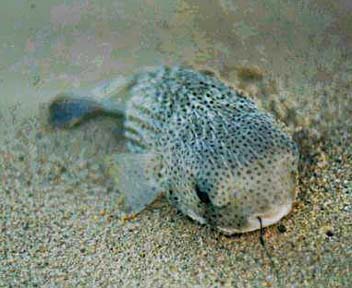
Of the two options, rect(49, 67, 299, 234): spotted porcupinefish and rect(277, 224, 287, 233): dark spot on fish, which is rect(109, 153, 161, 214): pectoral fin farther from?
rect(277, 224, 287, 233): dark spot on fish

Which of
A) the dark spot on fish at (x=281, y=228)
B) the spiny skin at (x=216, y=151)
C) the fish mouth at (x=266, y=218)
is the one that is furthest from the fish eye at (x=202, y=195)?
the dark spot on fish at (x=281, y=228)

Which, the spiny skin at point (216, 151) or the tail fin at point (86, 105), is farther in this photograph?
the tail fin at point (86, 105)

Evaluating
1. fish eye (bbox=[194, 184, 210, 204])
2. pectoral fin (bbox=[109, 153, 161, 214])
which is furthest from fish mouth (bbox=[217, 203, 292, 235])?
pectoral fin (bbox=[109, 153, 161, 214])

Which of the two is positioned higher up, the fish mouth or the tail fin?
the fish mouth

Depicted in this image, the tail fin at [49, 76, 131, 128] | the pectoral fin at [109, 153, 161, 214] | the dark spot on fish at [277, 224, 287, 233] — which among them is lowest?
the tail fin at [49, 76, 131, 128]

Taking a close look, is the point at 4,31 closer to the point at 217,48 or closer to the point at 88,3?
the point at 88,3

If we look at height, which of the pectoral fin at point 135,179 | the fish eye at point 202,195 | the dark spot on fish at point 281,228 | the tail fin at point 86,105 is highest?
the fish eye at point 202,195

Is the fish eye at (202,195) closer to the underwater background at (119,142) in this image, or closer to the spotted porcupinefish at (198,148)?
the spotted porcupinefish at (198,148)

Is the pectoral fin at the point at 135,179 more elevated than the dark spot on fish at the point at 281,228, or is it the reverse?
the dark spot on fish at the point at 281,228

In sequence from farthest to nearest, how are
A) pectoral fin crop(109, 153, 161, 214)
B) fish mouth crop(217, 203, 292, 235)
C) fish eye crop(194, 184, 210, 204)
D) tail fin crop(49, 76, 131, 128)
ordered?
tail fin crop(49, 76, 131, 128)
pectoral fin crop(109, 153, 161, 214)
fish eye crop(194, 184, 210, 204)
fish mouth crop(217, 203, 292, 235)
